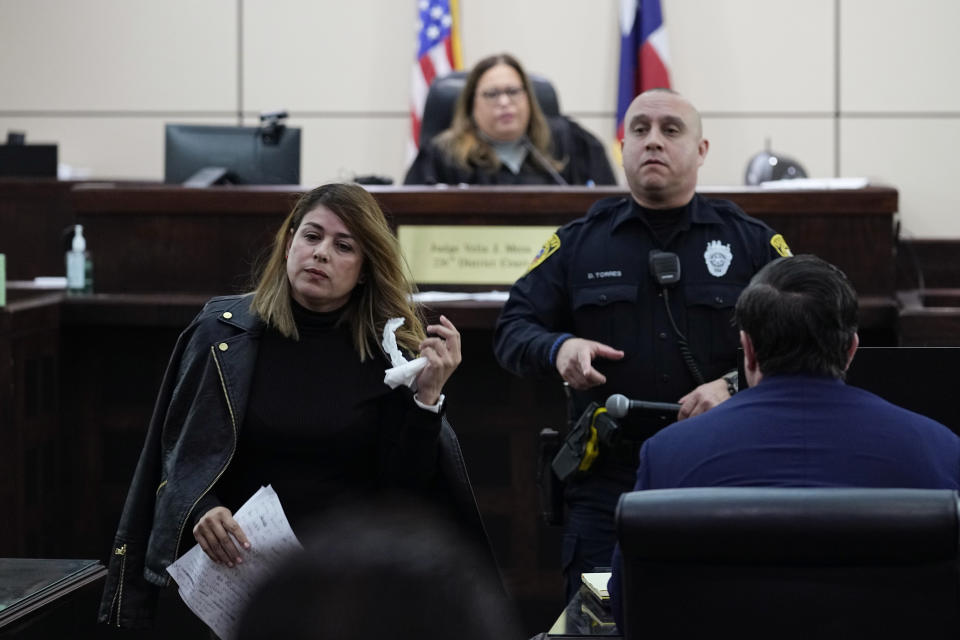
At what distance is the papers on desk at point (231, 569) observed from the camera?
2188 mm

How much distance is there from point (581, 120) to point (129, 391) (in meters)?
3.52

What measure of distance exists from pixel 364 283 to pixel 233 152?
2433 millimetres

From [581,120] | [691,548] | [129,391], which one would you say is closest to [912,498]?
[691,548]

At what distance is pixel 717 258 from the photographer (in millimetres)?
2783

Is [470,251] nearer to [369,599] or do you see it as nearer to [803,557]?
[803,557]

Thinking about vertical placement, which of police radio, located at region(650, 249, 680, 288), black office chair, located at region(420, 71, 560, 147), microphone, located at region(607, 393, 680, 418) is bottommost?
microphone, located at region(607, 393, 680, 418)

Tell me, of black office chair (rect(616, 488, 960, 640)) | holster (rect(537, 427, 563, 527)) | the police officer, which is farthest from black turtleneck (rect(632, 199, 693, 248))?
black office chair (rect(616, 488, 960, 640))

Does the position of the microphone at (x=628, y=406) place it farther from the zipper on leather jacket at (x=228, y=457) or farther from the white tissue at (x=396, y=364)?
the zipper on leather jacket at (x=228, y=457)

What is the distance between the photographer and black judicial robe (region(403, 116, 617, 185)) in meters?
4.69

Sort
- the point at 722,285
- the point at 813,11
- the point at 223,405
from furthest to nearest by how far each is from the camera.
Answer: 1. the point at 813,11
2. the point at 722,285
3. the point at 223,405

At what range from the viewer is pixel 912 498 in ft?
4.62

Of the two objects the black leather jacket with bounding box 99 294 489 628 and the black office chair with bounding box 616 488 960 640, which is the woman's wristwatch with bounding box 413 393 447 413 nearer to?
the black leather jacket with bounding box 99 294 489 628

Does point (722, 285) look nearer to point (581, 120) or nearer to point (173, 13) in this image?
point (581, 120)

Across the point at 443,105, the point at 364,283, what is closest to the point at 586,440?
the point at 364,283
